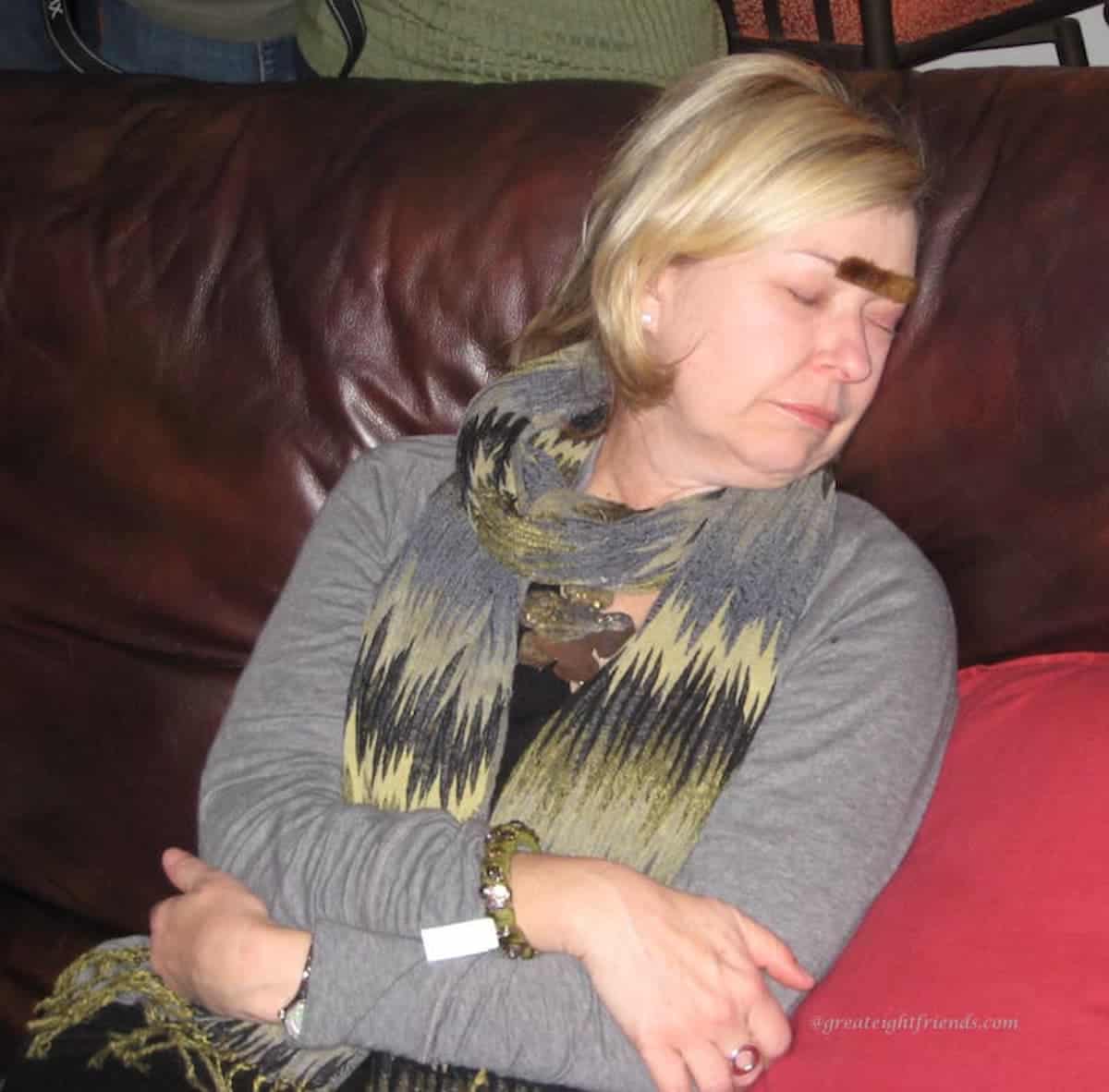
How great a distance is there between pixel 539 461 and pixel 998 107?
1.62 ft

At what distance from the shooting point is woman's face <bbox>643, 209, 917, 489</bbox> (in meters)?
1.18

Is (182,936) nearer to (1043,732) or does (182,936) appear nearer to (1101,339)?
(1043,732)

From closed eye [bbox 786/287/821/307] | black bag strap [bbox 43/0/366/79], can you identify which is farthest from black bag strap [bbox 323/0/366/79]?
closed eye [bbox 786/287/821/307]

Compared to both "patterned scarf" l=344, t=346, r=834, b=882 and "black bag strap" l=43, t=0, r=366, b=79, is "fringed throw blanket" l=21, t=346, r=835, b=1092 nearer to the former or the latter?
"patterned scarf" l=344, t=346, r=834, b=882

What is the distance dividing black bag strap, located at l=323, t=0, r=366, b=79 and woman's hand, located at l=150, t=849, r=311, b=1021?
0.94 meters

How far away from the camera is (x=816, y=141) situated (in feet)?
3.90

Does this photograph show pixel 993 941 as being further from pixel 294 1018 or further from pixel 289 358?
pixel 289 358

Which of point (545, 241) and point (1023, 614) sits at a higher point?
point (545, 241)

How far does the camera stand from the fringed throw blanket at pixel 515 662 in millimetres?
1149

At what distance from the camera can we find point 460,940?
1.06 meters

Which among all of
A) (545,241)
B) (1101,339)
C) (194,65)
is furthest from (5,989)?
(1101,339)

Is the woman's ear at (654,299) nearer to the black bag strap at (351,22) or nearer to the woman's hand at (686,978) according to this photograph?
the woman's hand at (686,978)

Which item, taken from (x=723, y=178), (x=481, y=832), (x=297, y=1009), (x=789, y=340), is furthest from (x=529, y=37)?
(x=297, y=1009)

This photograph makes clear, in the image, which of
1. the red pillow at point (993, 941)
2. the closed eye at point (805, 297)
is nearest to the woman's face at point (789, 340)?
the closed eye at point (805, 297)
